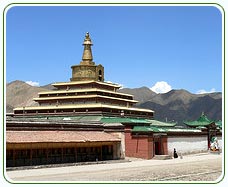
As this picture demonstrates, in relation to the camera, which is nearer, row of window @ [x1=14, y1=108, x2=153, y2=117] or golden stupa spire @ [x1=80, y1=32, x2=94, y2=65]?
row of window @ [x1=14, y1=108, x2=153, y2=117]

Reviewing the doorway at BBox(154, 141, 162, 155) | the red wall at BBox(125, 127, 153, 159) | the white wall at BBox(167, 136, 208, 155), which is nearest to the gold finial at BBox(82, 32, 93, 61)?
the white wall at BBox(167, 136, 208, 155)

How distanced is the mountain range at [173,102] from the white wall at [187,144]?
257 ft

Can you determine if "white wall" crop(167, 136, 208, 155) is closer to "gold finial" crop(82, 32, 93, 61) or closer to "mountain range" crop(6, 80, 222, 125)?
"gold finial" crop(82, 32, 93, 61)

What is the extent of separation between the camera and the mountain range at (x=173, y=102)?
14212 centimetres

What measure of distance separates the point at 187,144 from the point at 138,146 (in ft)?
37.0

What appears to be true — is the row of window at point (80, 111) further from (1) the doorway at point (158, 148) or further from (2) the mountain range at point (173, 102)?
(2) the mountain range at point (173, 102)

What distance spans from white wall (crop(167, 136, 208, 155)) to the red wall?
5.60 meters

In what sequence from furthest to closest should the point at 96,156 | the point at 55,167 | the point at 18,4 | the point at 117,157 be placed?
the point at 117,157
the point at 96,156
the point at 55,167
the point at 18,4

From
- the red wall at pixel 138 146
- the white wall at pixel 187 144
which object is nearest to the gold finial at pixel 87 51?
the white wall at pixel 187 144

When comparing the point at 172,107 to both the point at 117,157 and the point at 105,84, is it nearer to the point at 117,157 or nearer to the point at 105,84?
the point at 105,84

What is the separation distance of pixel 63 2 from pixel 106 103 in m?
31.5

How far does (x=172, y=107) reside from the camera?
14962 centimetres

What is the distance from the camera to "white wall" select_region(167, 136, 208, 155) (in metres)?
49.6

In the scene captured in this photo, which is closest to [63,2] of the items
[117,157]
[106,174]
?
[106,174]
